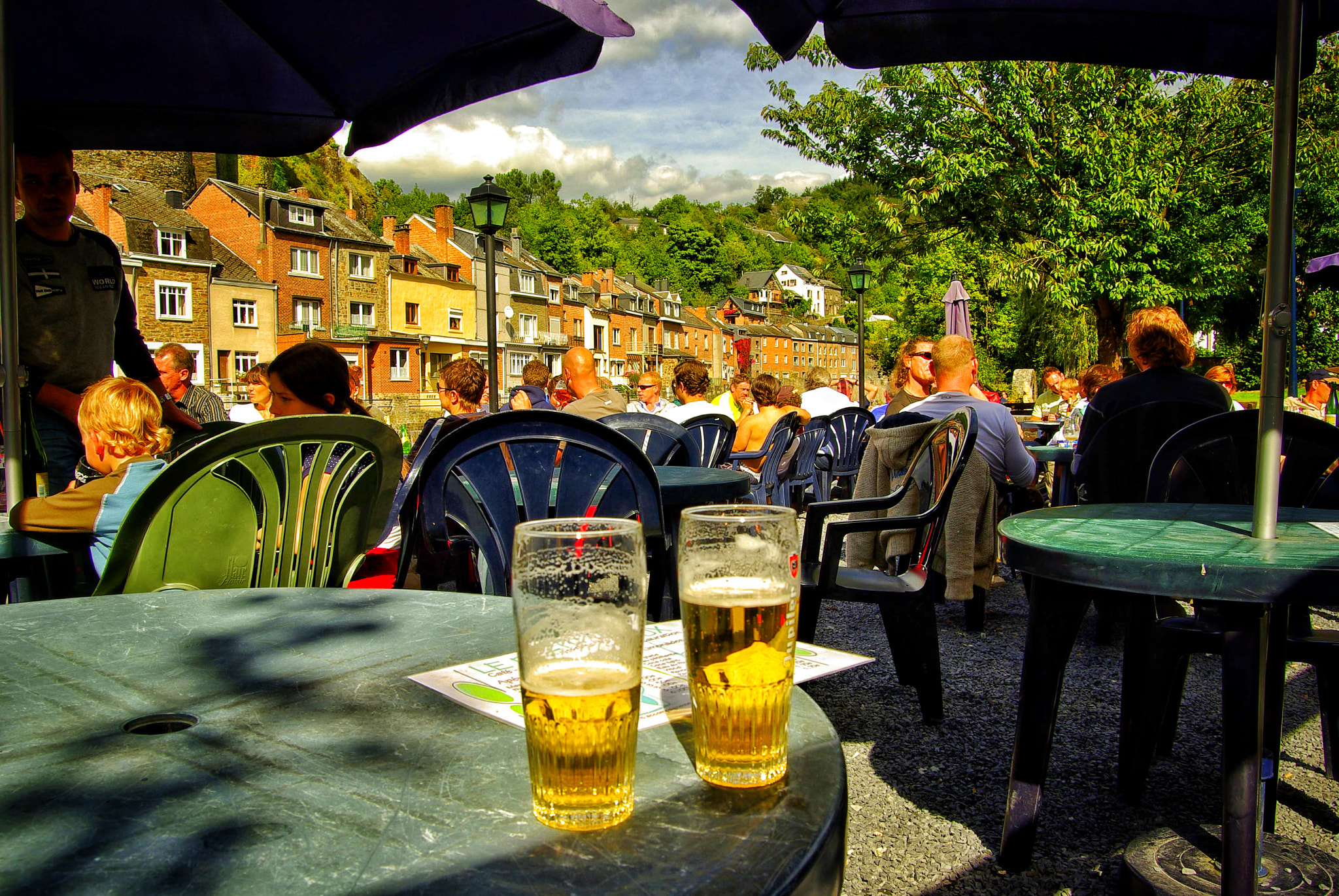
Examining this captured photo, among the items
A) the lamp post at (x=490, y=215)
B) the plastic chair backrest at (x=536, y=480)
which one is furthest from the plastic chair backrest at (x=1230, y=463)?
the lamp post at (x=490, y=215)

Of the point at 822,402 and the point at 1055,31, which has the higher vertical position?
the point at 1055,31

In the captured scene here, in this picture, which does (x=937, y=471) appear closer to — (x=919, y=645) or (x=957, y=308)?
(x=919, y=645)

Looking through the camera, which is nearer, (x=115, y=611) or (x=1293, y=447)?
(x=115, y=611)

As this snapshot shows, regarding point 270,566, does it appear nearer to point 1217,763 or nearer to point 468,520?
point 468,520

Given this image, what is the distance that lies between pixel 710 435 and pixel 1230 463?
4.63m

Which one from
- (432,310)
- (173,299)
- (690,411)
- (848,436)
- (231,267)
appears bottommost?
(848,436)

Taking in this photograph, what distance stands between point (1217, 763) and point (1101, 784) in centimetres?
43

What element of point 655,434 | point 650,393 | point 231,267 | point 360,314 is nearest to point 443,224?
point 360,314

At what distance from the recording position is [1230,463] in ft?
9.12

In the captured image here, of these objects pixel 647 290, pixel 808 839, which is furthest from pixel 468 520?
pixel 647 290

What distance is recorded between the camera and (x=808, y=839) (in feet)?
2.08

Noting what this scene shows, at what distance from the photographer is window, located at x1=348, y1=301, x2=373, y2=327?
50125 millimetres

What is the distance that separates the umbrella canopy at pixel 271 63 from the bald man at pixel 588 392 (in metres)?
2.79

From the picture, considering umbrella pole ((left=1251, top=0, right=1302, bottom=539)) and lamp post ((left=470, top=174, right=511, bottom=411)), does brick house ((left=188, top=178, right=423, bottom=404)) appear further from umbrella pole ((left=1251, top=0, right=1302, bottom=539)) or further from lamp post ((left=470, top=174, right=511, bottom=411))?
umbrella pole ((left=1251, top=0, right=1302, bottom=539))
